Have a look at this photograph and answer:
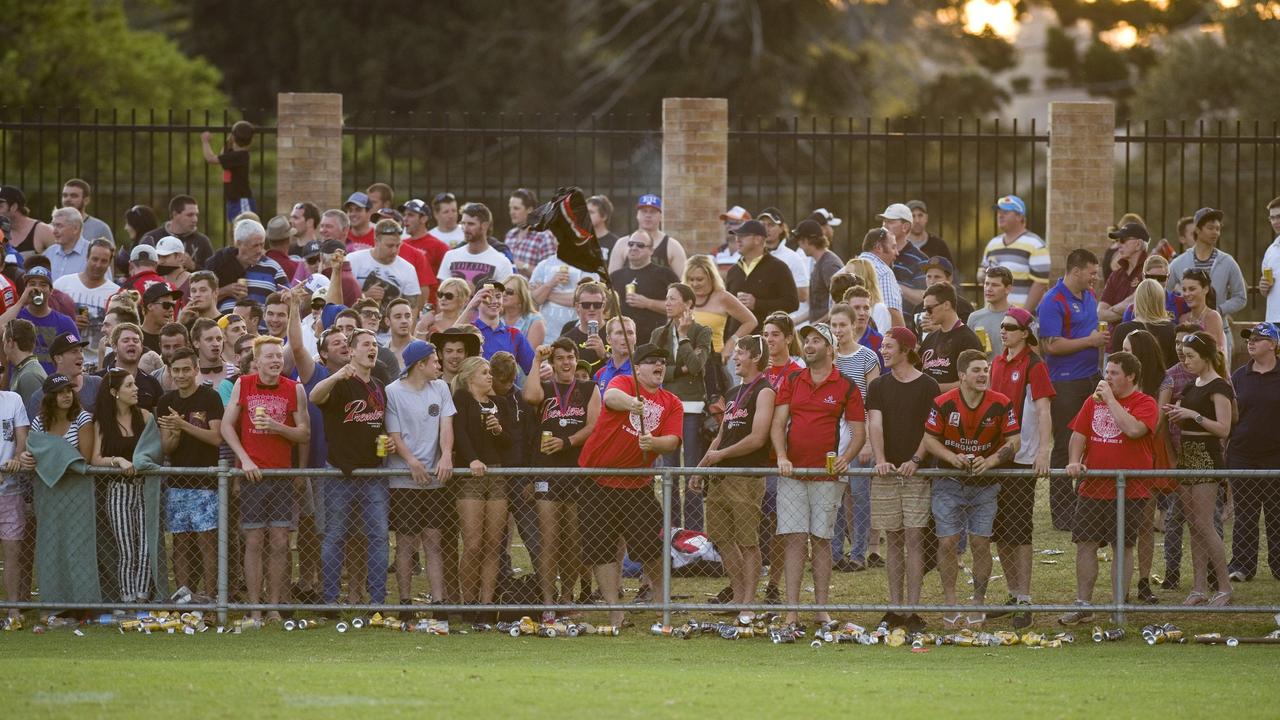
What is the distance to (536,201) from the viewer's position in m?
16.6

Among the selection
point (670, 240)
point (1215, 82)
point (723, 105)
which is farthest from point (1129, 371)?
point (1215, 82)

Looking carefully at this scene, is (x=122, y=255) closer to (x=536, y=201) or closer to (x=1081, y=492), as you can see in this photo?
(x=536, y=201)

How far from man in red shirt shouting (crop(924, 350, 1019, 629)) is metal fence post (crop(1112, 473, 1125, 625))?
0.76 metres

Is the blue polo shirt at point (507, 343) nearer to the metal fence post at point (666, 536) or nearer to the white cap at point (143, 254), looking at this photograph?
the metal fence post at point (666, 536)

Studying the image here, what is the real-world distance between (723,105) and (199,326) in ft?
25.9

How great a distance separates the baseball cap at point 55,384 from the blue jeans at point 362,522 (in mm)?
1820

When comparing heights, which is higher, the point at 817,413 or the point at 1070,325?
the point at 1070,325

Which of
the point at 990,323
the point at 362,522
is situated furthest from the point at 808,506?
the point at 990,323

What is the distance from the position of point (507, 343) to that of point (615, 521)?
2247mm

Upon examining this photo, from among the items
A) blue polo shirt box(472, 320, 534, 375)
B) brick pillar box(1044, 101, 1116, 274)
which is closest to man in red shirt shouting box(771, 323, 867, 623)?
blue polo shirt box(472, 320, 534, 375)

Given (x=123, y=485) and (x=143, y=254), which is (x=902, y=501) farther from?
(x=143, y=254)

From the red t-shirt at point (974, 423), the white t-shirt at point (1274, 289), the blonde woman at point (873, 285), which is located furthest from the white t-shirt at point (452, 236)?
the white t-shirt at point (1274, 289)

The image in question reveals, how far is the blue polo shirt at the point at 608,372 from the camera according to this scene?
12.0 meters

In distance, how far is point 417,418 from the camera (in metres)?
11.5
